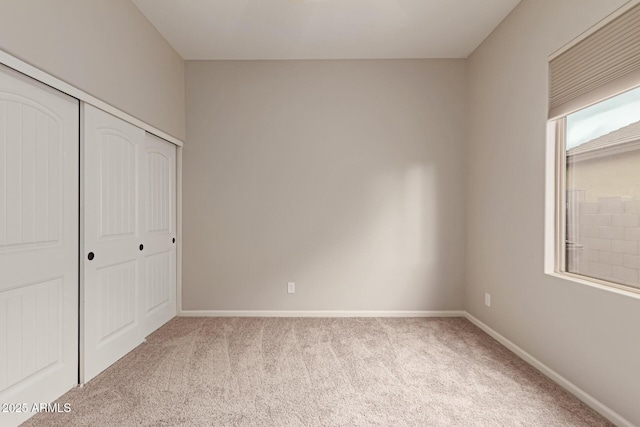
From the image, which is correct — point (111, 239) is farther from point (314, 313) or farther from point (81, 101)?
point (314, 313)

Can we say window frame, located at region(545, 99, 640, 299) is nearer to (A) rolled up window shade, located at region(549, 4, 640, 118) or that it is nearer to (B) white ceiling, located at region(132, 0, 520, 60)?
(A) rolled up window shade, located at region(549, 4, 640, 118)

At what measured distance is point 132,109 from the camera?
290 centimetres

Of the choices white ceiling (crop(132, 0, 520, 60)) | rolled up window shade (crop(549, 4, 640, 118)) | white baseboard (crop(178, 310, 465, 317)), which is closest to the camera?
rolled up window shade (crop(549, 4, 640, 118))

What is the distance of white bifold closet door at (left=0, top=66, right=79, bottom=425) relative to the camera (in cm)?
182

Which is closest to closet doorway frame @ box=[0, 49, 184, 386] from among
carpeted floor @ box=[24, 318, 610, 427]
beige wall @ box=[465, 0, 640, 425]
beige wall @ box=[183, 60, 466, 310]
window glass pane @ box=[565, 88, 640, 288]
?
carpeted floor @ box=[24, 318, 610, 427]

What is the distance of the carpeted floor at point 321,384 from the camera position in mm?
2023

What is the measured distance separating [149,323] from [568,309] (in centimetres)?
342

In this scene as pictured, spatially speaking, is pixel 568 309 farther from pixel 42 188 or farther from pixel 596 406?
pixel 42 188

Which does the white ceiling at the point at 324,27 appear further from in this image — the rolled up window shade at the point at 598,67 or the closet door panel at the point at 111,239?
the closet door panel at the point at 111,239

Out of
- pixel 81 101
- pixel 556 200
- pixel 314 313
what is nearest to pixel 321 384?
pixel 314 313

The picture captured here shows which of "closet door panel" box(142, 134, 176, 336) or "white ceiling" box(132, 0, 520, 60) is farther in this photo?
"closet door panel" box(142, 134, 176, 336)

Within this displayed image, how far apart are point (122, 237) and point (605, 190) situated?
341 cm

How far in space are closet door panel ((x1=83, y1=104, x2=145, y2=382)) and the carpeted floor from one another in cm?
21

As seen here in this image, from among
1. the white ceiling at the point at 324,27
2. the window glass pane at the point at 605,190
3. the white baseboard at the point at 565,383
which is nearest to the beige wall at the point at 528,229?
the white baseboard at the point at 565,383
